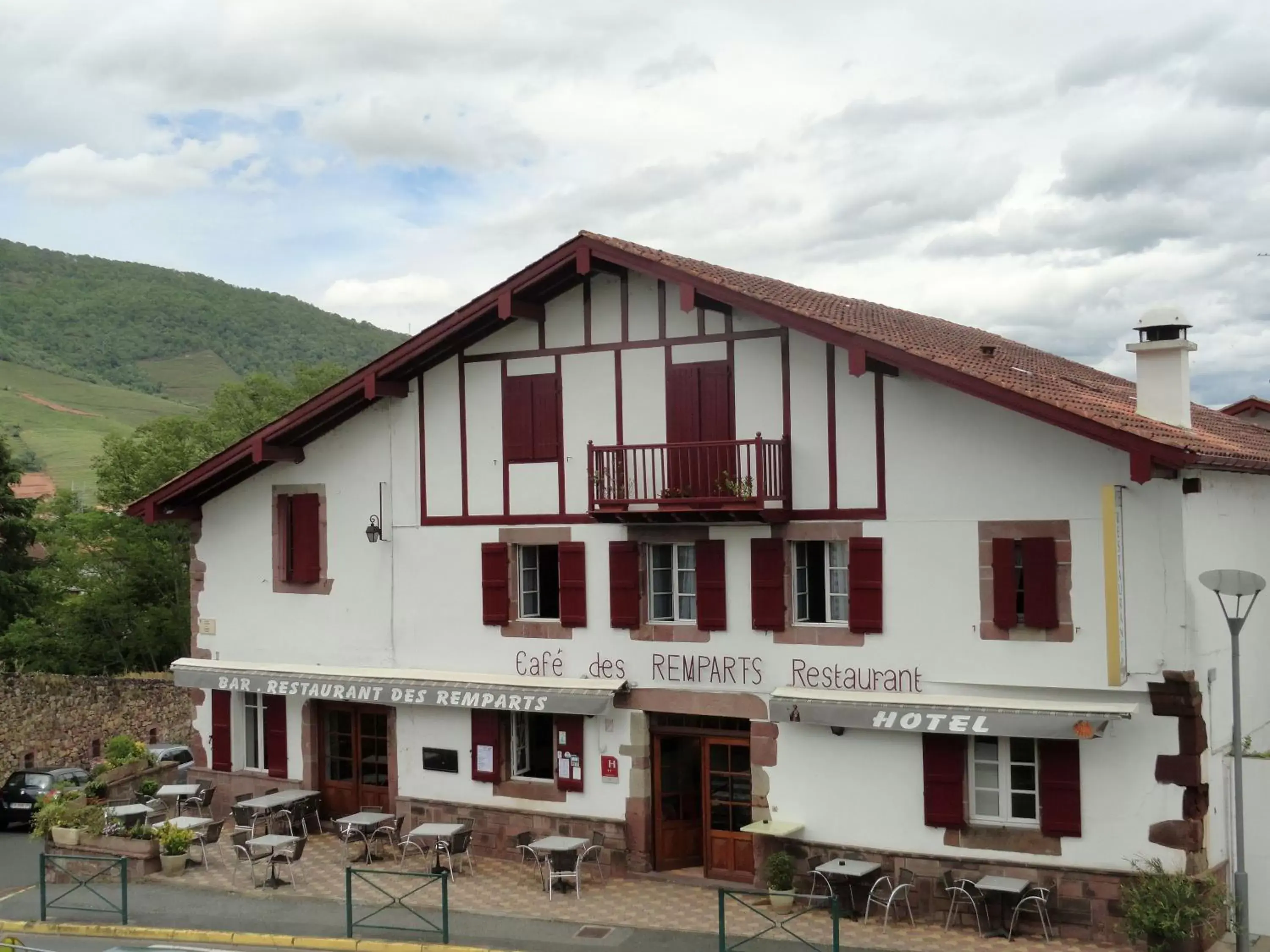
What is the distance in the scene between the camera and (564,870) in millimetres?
17719

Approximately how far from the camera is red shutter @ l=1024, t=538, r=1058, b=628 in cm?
1507

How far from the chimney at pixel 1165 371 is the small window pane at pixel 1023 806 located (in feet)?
15.6

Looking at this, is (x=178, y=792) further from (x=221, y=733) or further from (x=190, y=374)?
(x=190, y=374)

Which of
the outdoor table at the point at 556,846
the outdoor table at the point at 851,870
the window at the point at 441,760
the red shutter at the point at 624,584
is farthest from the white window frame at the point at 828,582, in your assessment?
the window at the point at 441,760

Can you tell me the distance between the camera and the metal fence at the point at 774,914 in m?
14.0

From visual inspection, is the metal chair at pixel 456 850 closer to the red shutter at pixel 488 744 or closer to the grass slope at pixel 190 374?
the red shutter at pixel 488 744

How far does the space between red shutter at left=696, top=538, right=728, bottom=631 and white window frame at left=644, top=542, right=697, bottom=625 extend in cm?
15

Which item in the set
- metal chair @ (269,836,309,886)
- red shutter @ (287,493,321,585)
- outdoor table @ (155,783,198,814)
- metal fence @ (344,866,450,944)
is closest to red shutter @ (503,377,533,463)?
red shutter @ (287,493,321,585)

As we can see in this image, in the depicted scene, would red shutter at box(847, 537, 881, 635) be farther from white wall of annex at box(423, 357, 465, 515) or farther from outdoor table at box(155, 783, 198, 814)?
outdoor table at box(155, 783, 198, 814)

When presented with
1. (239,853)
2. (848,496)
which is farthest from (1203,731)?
(239,853)

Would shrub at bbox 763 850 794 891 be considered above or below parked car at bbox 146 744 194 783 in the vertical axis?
above

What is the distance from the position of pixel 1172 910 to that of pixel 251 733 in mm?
13711

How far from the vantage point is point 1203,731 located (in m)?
14.4

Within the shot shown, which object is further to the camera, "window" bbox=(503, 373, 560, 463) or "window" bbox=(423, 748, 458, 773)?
"window" bbox=(423, 748, 458, 773)
